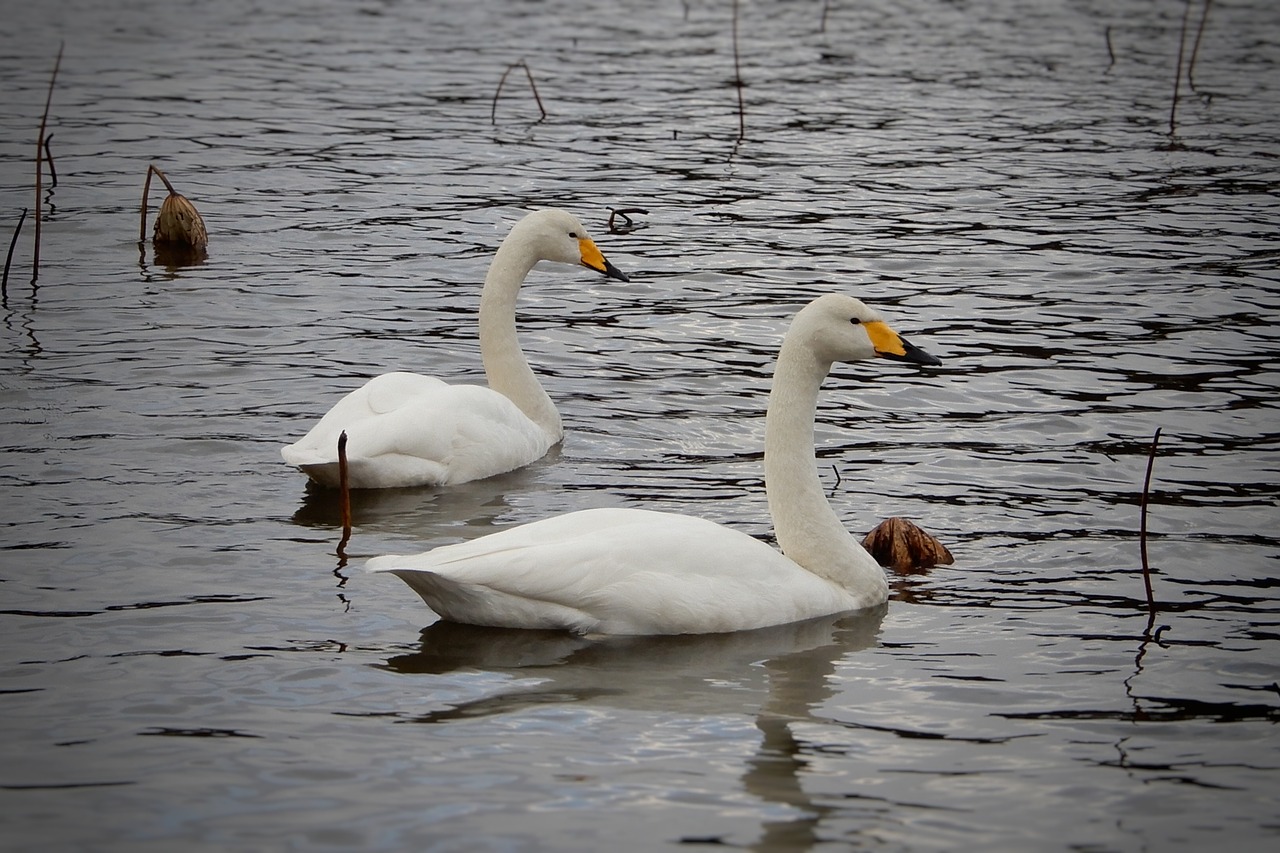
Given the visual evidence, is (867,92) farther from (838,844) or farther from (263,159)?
(838,844)

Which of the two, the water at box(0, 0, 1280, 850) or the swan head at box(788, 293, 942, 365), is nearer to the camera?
the water at box(0, 0, 1280, 850)

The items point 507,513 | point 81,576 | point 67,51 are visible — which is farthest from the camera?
point 67,51

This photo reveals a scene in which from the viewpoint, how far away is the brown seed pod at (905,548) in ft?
28.0

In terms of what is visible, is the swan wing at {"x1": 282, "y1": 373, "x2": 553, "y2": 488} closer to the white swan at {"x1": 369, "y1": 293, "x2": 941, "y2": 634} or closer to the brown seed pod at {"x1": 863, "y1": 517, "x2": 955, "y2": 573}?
the white swan at {"x1": 369, "y1": 293, "x2": 941, "y2": 634}

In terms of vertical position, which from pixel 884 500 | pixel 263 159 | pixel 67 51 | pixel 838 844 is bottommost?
pixel 838 844

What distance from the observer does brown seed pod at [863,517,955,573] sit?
8539 mm

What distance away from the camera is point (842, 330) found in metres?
7.98

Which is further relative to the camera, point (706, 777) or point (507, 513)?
point (507, 513)

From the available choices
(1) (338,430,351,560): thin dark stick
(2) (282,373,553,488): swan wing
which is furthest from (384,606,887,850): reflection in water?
(2) (282,373,553,488): swan wing

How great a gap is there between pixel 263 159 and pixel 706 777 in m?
14.7

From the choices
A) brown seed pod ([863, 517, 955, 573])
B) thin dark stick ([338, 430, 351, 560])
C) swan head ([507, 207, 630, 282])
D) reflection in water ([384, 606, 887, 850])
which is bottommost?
reflection in water ([384, 606, 887, 850])

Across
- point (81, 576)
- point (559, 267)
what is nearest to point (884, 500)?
point (81, 576)

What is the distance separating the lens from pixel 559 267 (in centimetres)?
1627

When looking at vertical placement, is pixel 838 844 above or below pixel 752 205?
below
